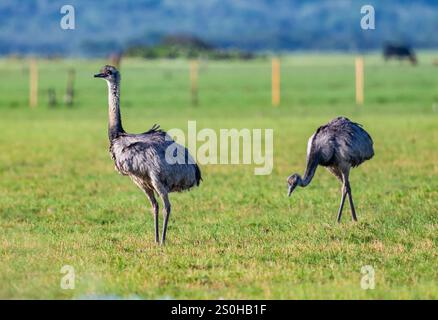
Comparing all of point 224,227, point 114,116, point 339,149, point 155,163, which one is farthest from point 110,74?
point 339,149

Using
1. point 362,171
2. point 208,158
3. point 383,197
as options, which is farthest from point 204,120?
point 383,197

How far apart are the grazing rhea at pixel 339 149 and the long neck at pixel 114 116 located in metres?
2.57

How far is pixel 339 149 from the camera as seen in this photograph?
49.3 feet

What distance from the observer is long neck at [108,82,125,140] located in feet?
45.3

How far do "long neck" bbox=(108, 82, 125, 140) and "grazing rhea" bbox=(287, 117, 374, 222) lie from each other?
2.57 meters

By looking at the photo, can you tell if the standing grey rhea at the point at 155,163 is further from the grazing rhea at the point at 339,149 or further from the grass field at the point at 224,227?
the grazing rhea at the point at 339,149

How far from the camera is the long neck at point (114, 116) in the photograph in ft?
45.3

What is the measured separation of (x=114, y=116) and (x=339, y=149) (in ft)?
10.2

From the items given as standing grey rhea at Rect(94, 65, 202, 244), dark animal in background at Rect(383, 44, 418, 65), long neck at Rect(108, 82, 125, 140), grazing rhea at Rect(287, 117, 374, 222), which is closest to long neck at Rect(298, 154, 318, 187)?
grazing rhea at Rect(287, 117, 374, 222)

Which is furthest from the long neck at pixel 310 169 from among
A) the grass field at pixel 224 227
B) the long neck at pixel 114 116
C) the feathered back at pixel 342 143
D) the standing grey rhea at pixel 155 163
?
the long neck at pixel 114 116

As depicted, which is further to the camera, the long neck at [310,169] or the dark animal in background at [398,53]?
the dark animal in background at [398,53]

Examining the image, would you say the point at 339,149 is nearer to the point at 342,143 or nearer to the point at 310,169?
the point at 342,143
